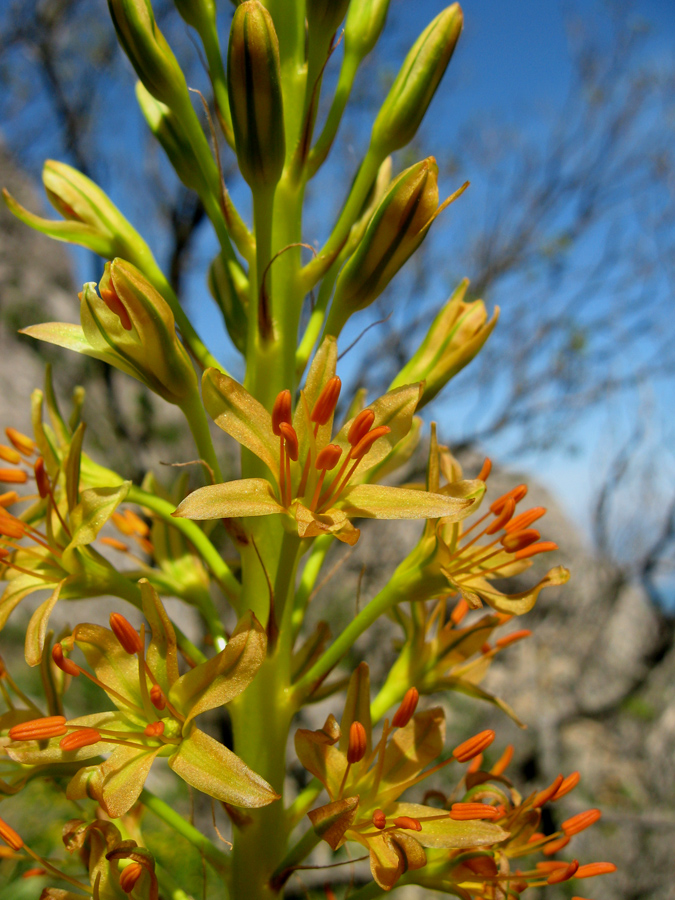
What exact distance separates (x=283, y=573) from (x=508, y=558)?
59cm

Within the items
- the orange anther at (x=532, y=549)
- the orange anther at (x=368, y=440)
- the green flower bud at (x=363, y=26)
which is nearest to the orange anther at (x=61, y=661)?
the orange anther at (x=368, y=440)

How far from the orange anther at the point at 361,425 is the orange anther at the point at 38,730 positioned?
0.76 metres

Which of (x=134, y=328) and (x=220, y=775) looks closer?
(x=220, y=775)

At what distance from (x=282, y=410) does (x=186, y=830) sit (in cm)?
94

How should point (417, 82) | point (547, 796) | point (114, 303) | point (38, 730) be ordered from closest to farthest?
point (38, 730) → point (114, 303) → point (547, 796) → point (417, 82)

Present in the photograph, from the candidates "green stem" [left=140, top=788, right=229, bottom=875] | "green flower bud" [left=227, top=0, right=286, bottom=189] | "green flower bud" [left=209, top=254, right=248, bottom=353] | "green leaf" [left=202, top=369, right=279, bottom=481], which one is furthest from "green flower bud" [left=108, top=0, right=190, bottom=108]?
"green stem" [left=140, top=788, right=229, bottom=875]

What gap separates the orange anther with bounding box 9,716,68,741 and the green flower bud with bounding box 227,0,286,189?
1.16m

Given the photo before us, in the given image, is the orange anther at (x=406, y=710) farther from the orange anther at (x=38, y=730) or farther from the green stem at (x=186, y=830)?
the orange anther at (x=38, y=730)

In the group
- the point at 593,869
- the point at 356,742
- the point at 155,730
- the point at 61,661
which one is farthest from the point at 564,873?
the point at 61,661

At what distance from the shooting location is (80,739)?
1.13m

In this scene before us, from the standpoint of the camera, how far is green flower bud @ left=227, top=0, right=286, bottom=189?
1.26 metres

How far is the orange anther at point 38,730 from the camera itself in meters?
1.15

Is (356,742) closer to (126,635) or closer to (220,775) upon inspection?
(220,775)

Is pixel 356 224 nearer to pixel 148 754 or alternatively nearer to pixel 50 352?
pixel 148 754
